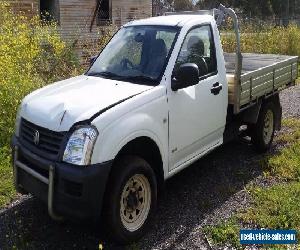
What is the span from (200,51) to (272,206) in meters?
2.08

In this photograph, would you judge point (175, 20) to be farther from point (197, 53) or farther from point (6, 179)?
point (6, 179)

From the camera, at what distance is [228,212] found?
4.63m

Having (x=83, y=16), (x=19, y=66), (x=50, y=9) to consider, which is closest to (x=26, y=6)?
(x=50, y=9)

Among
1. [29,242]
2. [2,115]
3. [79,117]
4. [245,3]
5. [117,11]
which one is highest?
[245,3]

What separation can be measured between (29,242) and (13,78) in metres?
3.59

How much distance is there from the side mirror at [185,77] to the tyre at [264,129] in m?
2.28

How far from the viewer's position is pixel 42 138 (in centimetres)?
383

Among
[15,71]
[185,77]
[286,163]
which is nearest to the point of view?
[185,77]

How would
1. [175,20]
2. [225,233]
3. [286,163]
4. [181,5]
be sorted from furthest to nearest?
[181,5], [286,163], [175,20], [225,233]

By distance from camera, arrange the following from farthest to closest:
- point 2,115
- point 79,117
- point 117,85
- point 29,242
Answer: point 2,115 → point 117,85 → point 29,242 → point 79,117

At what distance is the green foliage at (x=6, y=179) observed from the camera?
16.4ft

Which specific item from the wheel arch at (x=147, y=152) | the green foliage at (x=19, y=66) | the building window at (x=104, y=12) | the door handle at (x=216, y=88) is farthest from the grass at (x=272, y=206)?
the building window at (x=104, y=12)

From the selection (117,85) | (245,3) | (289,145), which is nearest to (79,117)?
(117,85)

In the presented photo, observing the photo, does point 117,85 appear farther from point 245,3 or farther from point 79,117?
point 245,3
